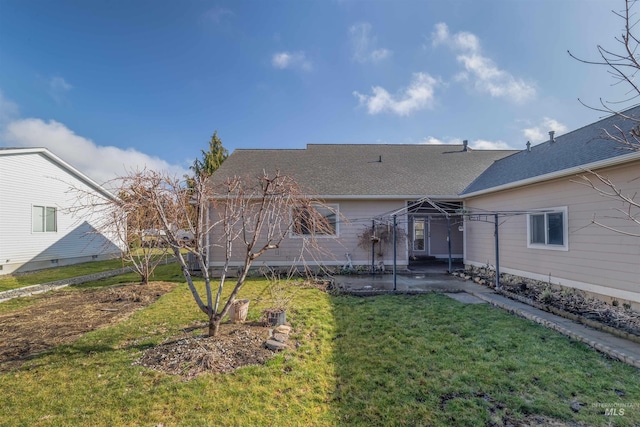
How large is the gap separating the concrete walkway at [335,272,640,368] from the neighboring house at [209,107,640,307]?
1332mm

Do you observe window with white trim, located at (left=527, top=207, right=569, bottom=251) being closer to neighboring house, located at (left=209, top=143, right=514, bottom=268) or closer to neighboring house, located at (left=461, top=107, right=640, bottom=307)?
neighboring house, located at (left=461, top=107, right=640, bottom=307)

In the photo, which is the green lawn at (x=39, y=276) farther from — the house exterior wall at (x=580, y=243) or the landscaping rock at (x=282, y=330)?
the house exterior wall at (x=580, y=243)

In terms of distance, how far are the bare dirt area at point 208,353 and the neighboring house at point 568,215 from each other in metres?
5.65

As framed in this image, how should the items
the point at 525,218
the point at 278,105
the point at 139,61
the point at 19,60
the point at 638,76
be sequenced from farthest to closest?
1. the point at 278,105
2. the point at 139,61
3. the point at 19,60
4. the point at 525,218
5. the point at 638,76

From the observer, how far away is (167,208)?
4.45m

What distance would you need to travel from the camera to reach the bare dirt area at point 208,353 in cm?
358

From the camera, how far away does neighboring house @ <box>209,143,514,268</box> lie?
34.2 ft

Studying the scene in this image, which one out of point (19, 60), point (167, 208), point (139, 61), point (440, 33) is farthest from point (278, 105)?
point (167, 208)

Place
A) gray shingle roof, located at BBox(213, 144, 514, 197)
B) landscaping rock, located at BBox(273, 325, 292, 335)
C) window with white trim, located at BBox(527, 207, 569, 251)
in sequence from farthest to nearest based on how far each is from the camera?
gray shingle roof, located at BBox(213, 144, 514, 197), window with white trim, located at BBox(527, 207, 569, 251), landscaping rock, located at BBox(273, 325, 292, 335)

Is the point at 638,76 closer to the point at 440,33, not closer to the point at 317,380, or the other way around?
the point at 317,380

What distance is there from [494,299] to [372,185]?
5730 millimetres

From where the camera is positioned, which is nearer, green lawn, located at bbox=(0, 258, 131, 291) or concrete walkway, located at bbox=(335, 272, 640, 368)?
concrete walkway, located at bbox=(335, 272, 640, 368)

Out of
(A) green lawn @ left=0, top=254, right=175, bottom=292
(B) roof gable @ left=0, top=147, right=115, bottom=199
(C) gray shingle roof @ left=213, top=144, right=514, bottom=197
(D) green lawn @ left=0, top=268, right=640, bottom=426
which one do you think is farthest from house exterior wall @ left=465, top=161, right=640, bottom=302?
(B) roof gable @ left=0, top=147, right=115, bottom=199

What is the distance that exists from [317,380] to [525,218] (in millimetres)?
7968
